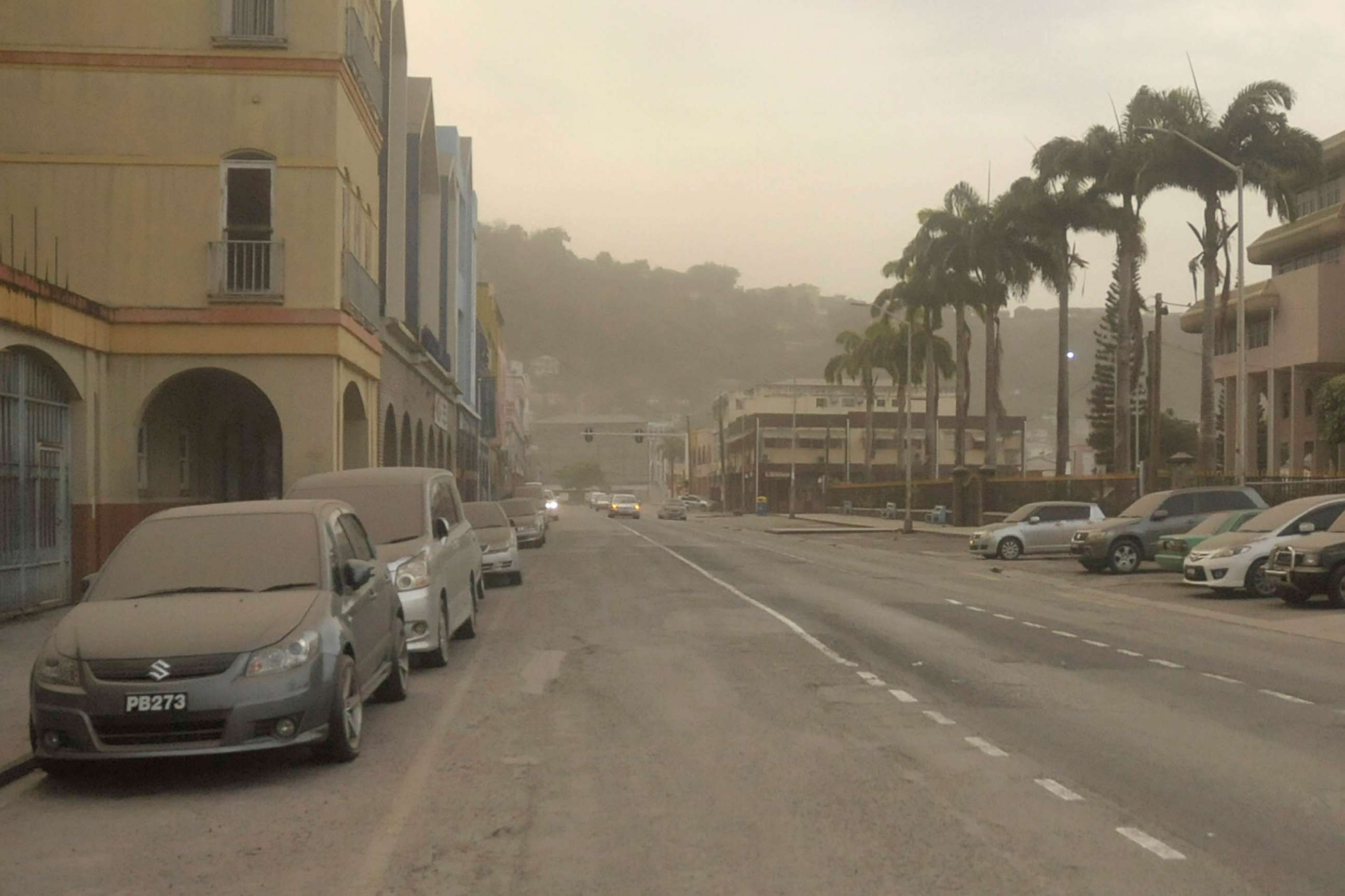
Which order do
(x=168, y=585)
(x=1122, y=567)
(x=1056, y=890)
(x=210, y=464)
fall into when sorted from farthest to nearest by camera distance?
(x=1122, y=567) → (x=210, y=464) → (x=168, y=585) → (x=1056, y=890)

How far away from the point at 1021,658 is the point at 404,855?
29.6ft

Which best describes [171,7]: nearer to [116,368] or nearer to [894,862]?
[116,368]

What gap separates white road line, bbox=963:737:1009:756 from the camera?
9.12 meters

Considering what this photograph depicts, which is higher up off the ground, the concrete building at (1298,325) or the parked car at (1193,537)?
the concrete building at (1298,325)

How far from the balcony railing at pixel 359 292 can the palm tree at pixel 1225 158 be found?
91.7 ft

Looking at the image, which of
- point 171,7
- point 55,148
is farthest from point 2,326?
point 171,7

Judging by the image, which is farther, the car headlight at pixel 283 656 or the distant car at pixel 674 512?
the distant car at pixel 674 512

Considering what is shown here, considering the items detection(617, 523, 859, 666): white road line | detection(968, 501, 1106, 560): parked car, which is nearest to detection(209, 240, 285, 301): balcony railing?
detection(617, 523, 859, 666): white road line

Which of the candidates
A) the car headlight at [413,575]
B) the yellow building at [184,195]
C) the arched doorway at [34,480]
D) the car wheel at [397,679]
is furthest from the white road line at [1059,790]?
the yellow building at [184,195]

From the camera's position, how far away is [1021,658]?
14.3 meters

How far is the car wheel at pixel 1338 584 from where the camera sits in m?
20.0

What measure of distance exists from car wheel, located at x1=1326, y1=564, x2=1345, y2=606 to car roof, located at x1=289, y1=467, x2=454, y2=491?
13106 mm

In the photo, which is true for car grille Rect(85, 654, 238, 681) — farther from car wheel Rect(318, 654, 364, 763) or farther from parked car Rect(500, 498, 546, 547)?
parked car Rect(500, 498, 546, 547)

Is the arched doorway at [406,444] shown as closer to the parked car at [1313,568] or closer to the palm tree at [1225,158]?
the parked car at [1313,568]
